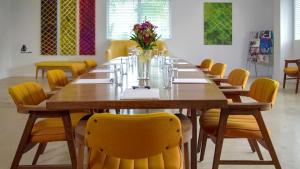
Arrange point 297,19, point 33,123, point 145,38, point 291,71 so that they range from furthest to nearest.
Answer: point 297,19 → point 291,71 → point 145,38 → point 33,123

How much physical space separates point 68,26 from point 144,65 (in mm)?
8143

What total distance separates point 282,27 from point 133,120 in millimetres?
8567

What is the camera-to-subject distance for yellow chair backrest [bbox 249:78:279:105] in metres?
2.40

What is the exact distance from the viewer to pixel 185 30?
10.6 m

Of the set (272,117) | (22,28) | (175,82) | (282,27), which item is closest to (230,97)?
(175,82)

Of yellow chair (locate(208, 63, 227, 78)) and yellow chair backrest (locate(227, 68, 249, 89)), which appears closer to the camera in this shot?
yellow chair backrest (locate(227, 68, 249, 89))

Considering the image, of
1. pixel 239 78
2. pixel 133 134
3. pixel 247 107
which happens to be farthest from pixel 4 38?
pixel 133 134

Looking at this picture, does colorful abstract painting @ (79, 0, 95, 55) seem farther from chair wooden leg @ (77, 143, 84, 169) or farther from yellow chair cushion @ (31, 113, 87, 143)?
chair wooden leg @ (77, 143, 84, 169)

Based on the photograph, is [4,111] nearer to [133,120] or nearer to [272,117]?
[272,117]

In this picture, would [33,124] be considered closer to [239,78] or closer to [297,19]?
[239,78]

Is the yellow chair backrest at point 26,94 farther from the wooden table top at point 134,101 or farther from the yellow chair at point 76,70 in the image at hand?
the yellow chair at point 76,70

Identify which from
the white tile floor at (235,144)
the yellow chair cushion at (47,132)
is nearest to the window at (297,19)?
the white tile floor at (235,144)

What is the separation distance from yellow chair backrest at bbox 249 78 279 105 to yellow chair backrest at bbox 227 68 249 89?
1.40ft

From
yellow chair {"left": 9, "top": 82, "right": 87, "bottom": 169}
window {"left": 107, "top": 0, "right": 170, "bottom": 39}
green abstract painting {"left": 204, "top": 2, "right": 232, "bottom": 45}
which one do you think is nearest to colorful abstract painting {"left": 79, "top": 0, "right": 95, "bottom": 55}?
window {"left": 107, "top": 0, "right": 170, "bottom": 39}
